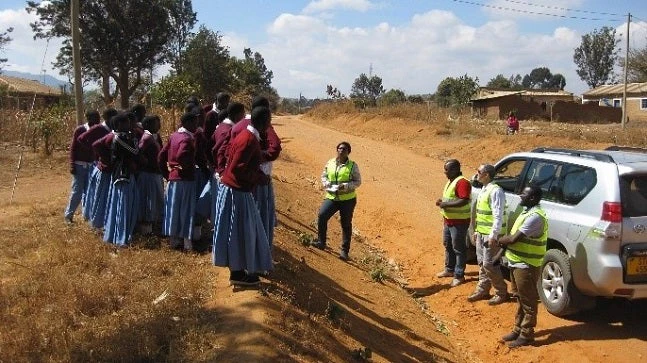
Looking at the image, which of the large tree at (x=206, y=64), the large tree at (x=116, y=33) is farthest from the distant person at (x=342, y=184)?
the large tree at (x=206, y=64)

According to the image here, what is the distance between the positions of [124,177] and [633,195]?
578 cm

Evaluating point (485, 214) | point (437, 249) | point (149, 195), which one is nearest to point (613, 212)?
point (485, 214)

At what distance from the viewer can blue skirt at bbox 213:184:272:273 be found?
17.0 feet

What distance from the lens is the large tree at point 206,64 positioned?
119 ft

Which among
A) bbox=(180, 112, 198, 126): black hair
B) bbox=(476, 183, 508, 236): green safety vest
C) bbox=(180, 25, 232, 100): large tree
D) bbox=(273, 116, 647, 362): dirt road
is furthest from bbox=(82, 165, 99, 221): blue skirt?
bbox=(180, 25, 232, 100): large tree

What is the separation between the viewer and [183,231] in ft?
22.2

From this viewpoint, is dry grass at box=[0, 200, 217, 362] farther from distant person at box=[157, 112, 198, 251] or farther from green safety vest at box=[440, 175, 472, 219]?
green safety vest at box=[440, 175, 472, 219]

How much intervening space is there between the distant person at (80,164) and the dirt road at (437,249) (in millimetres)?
4579

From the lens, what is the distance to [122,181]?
707 centimetres

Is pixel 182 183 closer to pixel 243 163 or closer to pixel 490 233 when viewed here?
pixel 243 163

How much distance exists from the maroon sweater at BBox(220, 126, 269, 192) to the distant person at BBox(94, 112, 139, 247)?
92.9 inches

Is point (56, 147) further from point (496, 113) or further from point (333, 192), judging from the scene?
point (496, 113)

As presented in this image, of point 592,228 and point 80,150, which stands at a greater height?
point 80,150

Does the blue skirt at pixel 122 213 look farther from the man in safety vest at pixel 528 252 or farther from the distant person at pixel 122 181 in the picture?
the man in safety vest at pixel 528 252
